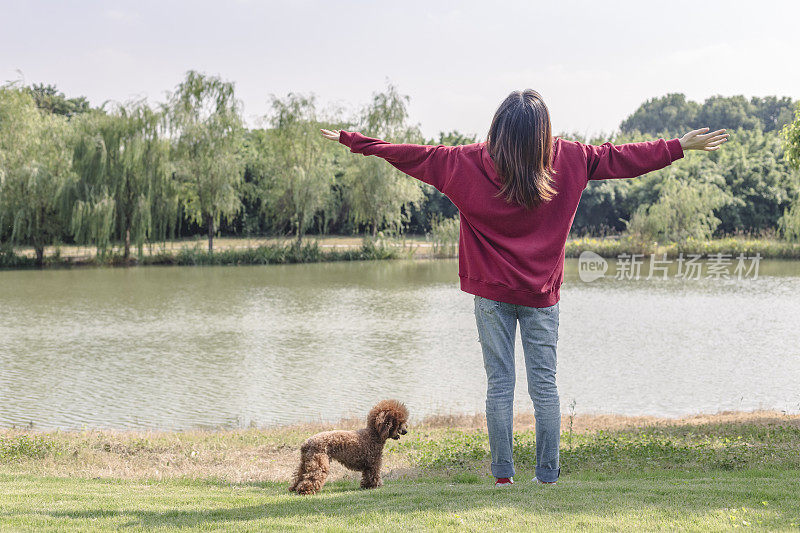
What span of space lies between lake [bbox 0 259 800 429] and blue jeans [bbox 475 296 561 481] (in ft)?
17.5

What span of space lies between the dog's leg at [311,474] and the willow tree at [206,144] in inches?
1036

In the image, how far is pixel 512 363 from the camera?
12.6 ft

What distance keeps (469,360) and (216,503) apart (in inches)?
344

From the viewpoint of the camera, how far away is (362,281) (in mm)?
24484

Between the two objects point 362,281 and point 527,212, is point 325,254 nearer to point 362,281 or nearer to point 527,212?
point 362,281

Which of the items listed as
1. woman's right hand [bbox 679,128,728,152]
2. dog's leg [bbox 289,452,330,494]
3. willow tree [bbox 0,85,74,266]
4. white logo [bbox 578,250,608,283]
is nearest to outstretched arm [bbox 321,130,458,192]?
woman's right hand [bbox 679,128,728,152]

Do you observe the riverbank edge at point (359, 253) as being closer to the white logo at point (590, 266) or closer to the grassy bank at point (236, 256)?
the grassy bank at point (236, 256)

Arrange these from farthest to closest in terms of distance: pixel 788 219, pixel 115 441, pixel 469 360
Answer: pixel 788 219, pixel 469 360, pixel 115 441

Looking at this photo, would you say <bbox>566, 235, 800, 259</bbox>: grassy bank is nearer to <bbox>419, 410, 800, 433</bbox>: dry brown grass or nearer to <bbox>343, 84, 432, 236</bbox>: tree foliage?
<bbox>343, 84, 432, 236</bbox>: tree foliage

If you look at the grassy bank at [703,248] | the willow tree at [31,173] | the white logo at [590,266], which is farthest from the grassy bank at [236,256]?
the grassy bank at [703,248]

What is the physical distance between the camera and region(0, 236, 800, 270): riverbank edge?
28516mm

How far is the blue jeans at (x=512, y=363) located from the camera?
377 cm

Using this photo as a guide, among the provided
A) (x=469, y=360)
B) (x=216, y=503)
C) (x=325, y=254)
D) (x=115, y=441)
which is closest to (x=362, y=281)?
(x=325, y=254)

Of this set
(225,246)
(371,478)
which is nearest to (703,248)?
(225,246)
